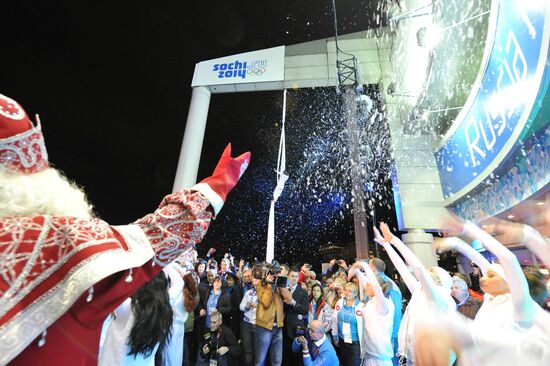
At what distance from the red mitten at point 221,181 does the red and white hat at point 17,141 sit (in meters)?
0.40

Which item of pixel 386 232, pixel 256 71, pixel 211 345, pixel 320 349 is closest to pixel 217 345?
pixel 211 345

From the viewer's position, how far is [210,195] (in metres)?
0.86

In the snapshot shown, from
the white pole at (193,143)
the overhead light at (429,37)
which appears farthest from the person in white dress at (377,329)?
the white pole at (193,143)

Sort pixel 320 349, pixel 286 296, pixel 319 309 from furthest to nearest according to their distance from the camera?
pixel 319 309 → pixel 286 296 → pixel 320 349

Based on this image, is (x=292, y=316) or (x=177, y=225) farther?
(x=292, y=316)

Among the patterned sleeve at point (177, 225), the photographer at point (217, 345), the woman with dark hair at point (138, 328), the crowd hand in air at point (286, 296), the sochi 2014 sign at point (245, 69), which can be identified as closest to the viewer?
the patterned sleeve at point (177, 225)

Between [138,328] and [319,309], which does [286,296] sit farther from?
[138,328]

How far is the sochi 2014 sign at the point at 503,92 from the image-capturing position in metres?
3.65

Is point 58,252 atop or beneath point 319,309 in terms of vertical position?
atop

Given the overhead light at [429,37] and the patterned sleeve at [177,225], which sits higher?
the overhead light at [429,37]

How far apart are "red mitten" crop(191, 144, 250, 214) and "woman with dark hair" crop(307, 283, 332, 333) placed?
160 inches

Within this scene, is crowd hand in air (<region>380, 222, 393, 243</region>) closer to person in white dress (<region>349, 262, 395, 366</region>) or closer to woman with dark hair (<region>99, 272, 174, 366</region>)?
person in white dress (<region>349, 262, 395, 366</region>)

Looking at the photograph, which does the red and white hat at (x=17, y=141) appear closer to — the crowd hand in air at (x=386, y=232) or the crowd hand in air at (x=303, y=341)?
the crowd hand in air at (x=386, y=232)

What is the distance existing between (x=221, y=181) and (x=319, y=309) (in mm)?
4538
